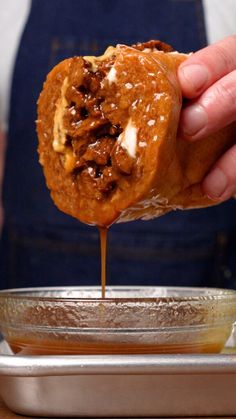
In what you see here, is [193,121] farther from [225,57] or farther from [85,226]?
[85,226]

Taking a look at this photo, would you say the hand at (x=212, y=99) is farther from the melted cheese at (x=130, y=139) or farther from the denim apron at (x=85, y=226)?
the denim apron at (x=85, y=226)

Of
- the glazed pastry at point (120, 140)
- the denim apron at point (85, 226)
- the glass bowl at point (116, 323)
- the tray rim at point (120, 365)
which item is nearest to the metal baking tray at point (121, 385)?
the tray rim at point (120, 365)

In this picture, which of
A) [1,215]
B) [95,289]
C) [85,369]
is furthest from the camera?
[1,215]

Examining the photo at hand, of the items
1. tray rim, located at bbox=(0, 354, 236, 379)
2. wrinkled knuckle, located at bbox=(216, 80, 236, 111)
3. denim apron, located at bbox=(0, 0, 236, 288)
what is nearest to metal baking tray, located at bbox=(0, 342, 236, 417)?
tray rim, located at bbox=(0, 354, 236, 379)

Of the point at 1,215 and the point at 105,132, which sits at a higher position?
the point at 105,132

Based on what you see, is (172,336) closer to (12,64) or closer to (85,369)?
(85,369)

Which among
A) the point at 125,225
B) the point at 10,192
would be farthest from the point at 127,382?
the point at 10,192
